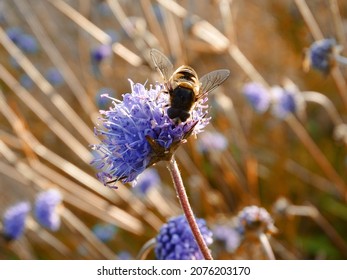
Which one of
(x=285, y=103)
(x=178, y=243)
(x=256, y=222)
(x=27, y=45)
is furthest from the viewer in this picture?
(x=27, y=45)

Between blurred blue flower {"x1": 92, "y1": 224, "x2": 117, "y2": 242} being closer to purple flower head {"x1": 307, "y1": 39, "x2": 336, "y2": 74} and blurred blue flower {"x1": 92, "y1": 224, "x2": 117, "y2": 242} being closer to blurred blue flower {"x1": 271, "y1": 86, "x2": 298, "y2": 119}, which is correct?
blurred blue flower {"x1": 271, "y1": 86, "x2": 298, "y2": 119}

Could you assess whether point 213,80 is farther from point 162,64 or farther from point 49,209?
point 49,209

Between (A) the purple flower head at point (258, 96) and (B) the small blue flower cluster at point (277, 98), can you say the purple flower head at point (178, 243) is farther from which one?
(A) the purple flower head at point (258, 96)

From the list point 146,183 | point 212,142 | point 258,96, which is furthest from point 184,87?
point 212,142

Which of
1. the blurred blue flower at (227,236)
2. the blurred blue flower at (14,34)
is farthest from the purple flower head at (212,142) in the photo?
the blurred blue flower at (14,34)

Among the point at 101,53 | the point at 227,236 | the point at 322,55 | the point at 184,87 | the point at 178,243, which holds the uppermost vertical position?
the point at 101,53
